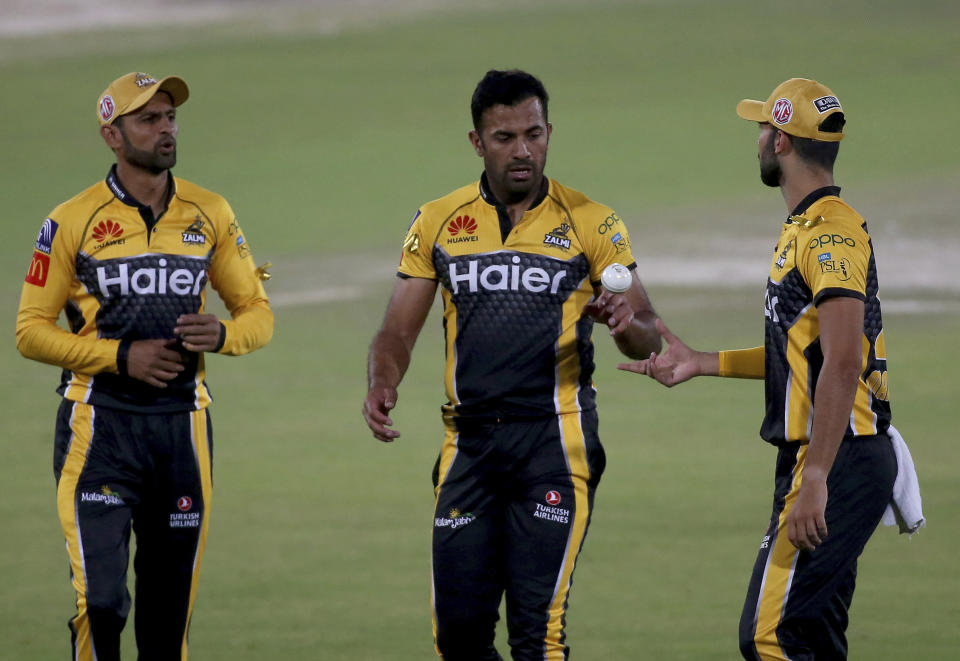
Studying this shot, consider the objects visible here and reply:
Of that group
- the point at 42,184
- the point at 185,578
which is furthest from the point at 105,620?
the point at 42,184

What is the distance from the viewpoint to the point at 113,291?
5613 mm

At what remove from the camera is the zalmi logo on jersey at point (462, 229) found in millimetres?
5387

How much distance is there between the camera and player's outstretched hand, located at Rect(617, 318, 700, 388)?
17.1 feet

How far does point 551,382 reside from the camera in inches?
209

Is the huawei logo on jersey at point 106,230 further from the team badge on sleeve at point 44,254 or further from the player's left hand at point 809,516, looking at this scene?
the player's left hand at point 809,516

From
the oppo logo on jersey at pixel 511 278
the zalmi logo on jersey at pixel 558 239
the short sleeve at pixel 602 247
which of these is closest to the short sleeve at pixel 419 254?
the oppo logo on jersey at pixel 511 278

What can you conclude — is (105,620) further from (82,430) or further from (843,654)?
(843,654)

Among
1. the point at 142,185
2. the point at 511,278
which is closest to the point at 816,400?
the point at 511,278

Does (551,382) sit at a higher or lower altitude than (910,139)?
lower

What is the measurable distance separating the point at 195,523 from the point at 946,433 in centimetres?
572

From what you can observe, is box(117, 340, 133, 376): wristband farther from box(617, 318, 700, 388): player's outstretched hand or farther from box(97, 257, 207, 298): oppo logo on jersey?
box(617, 318, 700, 388): player's outstretched hand

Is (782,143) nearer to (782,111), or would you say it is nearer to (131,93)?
(782,111)

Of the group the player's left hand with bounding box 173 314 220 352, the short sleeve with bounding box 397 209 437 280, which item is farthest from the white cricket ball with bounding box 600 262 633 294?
the player's left hand with bounding box 173 314 220 352

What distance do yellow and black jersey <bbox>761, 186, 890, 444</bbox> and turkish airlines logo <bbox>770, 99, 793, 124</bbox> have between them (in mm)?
242
